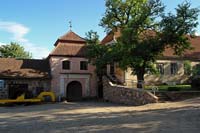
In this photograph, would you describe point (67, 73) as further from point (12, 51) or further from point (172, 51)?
point (12, 51)

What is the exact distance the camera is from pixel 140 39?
32250 millimetres

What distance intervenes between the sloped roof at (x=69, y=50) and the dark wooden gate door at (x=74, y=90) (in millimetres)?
3771

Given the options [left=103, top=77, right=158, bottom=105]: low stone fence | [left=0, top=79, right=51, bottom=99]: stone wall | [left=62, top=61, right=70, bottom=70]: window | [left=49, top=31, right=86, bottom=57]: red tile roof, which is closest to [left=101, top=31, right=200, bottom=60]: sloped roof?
[left=49, top=31, right=86, bottom=57]: red tile roof

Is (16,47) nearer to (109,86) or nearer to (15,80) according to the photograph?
(15,80)

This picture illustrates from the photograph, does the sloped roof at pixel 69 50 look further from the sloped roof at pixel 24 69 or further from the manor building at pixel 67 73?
the sloped roof at pixel 24 69

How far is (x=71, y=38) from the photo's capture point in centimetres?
4425

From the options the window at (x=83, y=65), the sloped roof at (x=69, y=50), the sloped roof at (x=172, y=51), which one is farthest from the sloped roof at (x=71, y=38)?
the sloped roof at (x=172, y=51)

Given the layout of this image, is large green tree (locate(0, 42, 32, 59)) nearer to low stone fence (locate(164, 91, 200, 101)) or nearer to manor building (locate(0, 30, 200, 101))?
manor building (locate(0, 30, 200, 101))

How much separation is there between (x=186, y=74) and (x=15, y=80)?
906 inches

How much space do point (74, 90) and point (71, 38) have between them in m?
7.37

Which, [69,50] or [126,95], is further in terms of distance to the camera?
[69,50]

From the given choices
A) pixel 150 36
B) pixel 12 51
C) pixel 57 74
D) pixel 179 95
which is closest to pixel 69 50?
pixel 57 74

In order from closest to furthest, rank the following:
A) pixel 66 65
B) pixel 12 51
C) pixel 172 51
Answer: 1. pixel 66 65
2. pixel 172 51
3. pixel 12 51

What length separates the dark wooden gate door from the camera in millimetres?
41412
